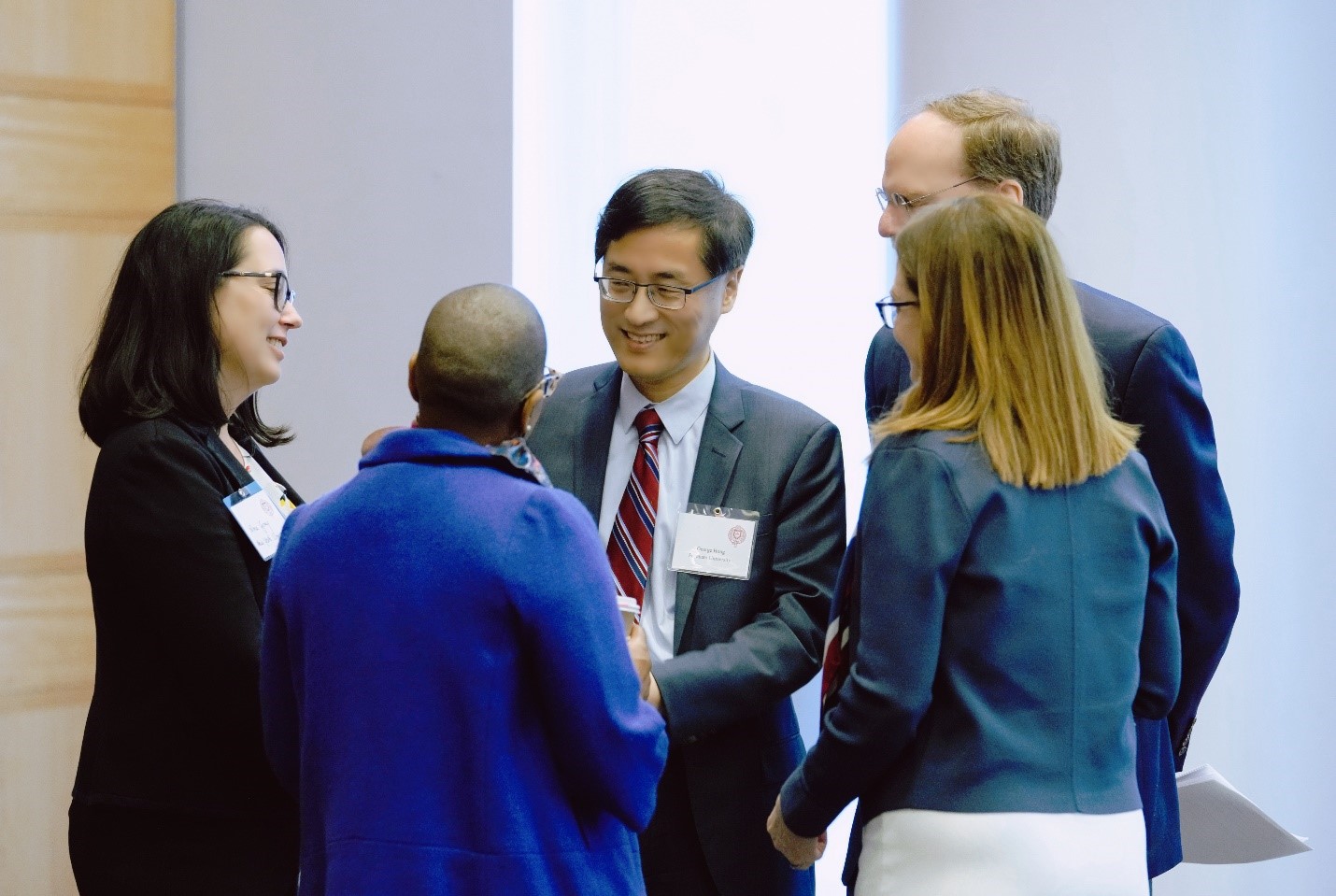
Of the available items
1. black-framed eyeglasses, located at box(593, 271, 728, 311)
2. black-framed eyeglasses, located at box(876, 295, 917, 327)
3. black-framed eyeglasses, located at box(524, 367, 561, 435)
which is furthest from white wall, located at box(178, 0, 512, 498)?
black-framed eyeglasses, located at box(524, 367, 561, 435)

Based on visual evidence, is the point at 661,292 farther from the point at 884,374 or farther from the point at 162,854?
the point at 162,854

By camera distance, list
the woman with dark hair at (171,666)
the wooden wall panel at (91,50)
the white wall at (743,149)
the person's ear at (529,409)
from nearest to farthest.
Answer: the person's ear at (529,409)
the woman with dark hair at (171,666)
the wooden wall panel at (91,50)
the white wall at (743,149)

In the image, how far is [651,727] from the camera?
158 cm

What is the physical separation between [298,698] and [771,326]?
233 cm

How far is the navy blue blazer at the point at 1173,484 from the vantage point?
199cm

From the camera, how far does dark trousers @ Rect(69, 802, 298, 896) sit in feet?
6.45

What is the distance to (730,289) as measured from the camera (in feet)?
7.68

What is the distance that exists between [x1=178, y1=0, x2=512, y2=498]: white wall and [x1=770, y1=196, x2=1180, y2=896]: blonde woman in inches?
78.8

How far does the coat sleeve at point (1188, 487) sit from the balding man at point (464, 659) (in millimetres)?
926

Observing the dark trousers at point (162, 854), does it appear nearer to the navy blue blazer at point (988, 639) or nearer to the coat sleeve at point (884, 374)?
the navy blue blazer at point (988, 639)

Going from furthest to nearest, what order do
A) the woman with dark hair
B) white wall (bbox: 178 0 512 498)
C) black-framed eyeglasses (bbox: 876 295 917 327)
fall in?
white wall (bbox: 178 0 512 498), the woman with dark hair, black-framed eyeglasses (bbox: 876 295 917 327)

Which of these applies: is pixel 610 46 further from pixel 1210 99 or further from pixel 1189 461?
pixel 1189 461

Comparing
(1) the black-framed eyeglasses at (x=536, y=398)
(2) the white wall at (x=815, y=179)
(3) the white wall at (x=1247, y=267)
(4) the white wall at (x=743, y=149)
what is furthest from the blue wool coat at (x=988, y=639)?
(4) the white wall at (x=743, y=149)

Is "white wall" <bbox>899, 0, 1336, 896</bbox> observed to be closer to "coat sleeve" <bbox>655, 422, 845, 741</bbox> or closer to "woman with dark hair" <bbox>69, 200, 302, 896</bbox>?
"coat sleeve" <bbox>655, 422, 845, 741</bbox>
